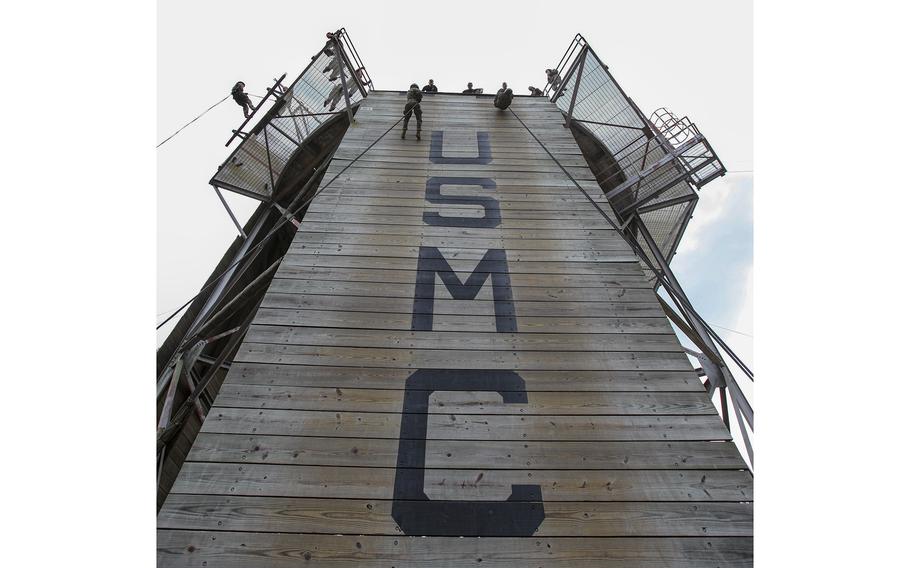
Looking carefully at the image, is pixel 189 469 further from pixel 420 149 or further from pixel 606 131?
Result: pixel 606 131

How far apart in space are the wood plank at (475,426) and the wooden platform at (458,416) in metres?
0.02

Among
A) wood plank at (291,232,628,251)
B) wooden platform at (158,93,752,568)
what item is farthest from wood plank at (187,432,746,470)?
wood plank at (291,232,628,251)

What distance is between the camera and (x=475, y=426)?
4.30 metres

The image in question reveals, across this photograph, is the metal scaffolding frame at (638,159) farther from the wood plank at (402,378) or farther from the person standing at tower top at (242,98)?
the person standing at tower top at (242,98)

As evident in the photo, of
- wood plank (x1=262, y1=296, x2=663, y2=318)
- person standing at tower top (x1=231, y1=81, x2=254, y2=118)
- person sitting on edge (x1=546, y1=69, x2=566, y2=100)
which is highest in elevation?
person standing at tower top (x1=231, y1=81, x2=254, y2=118)

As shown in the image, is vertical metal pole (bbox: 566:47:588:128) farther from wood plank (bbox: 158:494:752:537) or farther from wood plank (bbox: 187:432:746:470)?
wood plank (bbox: 158:494:752:537)

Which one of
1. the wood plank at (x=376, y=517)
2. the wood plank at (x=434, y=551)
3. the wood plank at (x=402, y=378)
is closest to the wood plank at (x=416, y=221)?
the wood plank at (x=402, y=378)

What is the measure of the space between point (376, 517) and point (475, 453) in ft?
3.07

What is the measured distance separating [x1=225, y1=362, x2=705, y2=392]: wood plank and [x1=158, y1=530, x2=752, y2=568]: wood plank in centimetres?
138

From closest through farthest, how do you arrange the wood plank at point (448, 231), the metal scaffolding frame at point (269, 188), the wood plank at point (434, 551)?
the wood plank at point (434, 551) < the wood plank at point (448, 231) < the metal scaffolding frame at point (269, 188)

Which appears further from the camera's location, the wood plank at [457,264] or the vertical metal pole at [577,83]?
the vertical metal pole at [577,83]

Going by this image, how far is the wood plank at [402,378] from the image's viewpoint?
461 centimetres

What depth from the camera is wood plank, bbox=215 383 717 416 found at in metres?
4.40

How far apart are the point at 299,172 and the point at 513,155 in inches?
202
